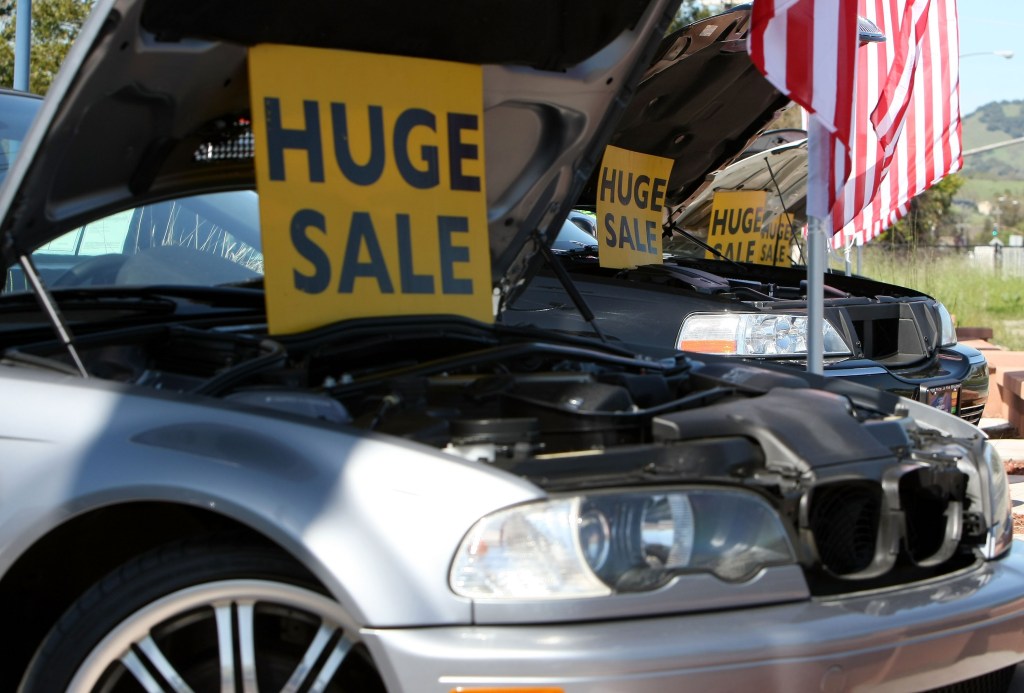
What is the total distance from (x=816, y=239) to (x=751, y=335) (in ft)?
3.13

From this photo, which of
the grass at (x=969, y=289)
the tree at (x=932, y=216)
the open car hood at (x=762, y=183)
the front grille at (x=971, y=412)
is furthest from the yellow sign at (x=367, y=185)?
the tree at (x=932, y=216)

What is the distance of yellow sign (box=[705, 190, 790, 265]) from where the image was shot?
24.5ft

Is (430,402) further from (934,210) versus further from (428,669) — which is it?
(934,210)

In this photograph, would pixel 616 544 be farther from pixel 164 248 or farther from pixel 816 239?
pixel 816 239

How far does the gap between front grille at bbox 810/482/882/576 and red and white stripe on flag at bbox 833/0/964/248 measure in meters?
2.64

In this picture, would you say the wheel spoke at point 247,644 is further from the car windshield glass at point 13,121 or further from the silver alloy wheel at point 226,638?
the car windshield glass at point 13,121

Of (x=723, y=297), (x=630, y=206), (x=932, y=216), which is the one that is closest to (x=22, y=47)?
(x=630, y=206)

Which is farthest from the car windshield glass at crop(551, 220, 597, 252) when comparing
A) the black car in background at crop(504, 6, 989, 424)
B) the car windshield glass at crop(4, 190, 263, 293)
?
the car windshield glass at crop(4, 190, 263, 293)

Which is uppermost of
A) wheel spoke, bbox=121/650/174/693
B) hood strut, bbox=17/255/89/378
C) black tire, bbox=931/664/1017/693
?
hood strut, bbox=17/255/89/378

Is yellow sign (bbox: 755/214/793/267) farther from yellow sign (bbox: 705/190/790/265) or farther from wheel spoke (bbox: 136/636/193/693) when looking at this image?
wheel spoke (bbox: 136/636/193/693)

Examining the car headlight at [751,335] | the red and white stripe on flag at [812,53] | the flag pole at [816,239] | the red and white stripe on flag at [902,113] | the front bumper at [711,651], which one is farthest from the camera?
the red and white stripe on flag at [902,113]

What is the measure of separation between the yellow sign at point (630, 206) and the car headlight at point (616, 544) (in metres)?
3.32

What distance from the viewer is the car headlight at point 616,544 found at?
6.24 ft

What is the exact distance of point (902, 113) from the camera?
6.00 m
